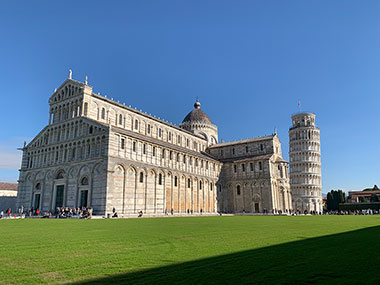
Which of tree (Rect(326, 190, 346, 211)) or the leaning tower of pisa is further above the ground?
the leaning tower of pisa

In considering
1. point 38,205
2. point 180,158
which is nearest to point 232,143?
point 180,158

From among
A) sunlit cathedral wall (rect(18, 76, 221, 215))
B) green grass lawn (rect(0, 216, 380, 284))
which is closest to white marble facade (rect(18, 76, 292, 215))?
sunlit cathedral wall (rect(18, 76, 221, 215))

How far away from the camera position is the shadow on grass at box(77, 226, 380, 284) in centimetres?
538

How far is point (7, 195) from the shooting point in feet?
211

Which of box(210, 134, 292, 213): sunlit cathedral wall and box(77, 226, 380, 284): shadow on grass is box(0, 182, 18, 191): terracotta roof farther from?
box(77, 226, 380, 284): shadow on grass

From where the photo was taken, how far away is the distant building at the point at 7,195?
52062mm

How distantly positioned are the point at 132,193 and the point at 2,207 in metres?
30.5

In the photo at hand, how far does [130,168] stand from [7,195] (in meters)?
43.5

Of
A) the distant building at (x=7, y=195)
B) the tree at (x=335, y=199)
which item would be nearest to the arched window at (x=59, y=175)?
the distant building at (x=7, y=195)

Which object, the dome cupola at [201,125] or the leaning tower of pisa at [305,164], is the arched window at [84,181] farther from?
the leaning tower of pisa at [305,164]

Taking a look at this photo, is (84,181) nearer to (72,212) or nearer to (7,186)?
(72,212)

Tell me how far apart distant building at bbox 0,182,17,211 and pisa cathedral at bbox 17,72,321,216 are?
10.9 m

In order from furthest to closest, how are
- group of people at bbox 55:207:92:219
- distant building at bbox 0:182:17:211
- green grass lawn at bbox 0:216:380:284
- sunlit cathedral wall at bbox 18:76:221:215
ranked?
distant building at bbox 0:182:17:211, sunlit cathedral wall at bbox 18:76:221:215, group of people at bbox 55:207:92:219, green grass lawn at bbox 0:216:380:284

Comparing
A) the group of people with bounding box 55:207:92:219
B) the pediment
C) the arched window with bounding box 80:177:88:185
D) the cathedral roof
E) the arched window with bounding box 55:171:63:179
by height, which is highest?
the cathedral roof
